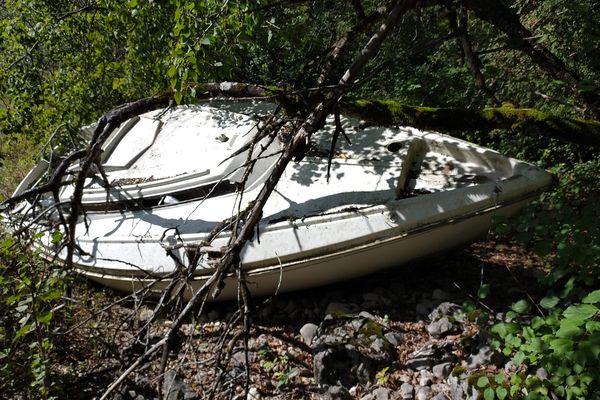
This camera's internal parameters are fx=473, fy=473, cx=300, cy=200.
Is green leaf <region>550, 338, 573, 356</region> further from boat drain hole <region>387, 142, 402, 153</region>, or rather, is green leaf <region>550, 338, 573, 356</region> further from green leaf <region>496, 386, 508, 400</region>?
boat drain hole <region>387, 142, 402, 153</region>

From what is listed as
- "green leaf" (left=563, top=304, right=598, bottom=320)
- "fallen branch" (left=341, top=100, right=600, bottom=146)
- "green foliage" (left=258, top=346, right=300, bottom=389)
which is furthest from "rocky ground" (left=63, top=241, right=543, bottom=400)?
"fallen branch" (left=341, top=100, right=600, bottom=146)

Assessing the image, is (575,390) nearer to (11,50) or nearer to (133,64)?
(133,64)

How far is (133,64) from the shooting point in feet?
19.9

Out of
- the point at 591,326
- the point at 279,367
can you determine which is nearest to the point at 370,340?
the point at 279,367

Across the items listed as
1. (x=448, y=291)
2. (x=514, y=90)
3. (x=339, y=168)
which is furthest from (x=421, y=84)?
(x=448, y=291)

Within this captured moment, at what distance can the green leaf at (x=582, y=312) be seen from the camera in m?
2.13

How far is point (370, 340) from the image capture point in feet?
11.6

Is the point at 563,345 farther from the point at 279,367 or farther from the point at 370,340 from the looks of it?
the point at 279,367

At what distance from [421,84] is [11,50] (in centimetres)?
567

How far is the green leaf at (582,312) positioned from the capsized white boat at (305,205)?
1339 millimetres

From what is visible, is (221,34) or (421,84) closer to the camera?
(221,34)

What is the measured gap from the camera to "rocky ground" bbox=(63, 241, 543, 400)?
3244 mm

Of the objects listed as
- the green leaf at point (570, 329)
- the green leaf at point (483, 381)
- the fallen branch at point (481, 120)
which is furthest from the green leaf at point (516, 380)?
the fallen branch at point (481, 120)

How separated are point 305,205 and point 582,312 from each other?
2.21 meters
